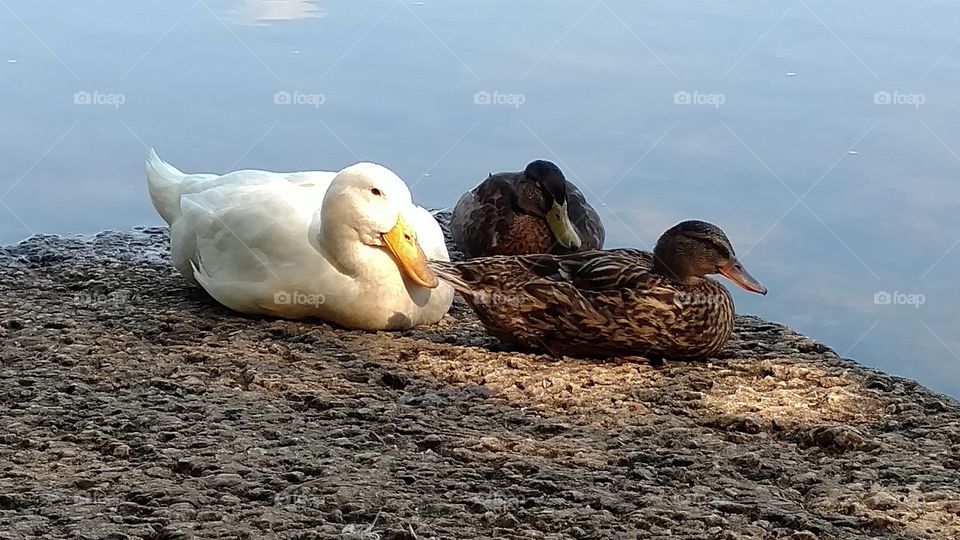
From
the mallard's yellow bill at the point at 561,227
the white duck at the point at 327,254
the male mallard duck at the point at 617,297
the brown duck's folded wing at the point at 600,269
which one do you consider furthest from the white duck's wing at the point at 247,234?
the mallard's yellow bill at the point at 561,227

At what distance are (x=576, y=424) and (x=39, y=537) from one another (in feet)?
5.17

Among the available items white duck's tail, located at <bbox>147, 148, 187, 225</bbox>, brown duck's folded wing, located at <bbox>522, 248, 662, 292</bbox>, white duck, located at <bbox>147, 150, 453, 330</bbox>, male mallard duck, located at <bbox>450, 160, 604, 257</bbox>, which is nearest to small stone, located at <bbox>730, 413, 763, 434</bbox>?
brown duck's folded wing, located at <bbox>522, 248, 662, 292</bbox>

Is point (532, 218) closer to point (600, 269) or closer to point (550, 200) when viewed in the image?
point (550, 200)

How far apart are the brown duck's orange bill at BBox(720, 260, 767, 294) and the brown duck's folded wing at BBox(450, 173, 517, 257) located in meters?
1.31

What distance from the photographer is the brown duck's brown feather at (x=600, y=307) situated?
4.61m

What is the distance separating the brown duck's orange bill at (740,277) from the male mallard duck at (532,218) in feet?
3.55

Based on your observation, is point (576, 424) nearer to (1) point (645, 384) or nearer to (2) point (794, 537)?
(1) point (645, 384)

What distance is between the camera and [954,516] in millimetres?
3324

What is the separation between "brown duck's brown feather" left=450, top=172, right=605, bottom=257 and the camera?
19.3 ft

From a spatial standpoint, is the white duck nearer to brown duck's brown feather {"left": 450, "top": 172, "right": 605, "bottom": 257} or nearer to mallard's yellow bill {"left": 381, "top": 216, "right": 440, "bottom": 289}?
mallard's yellow bill {"left": 381, "top": 216, "right": 440, "bottom": 289}

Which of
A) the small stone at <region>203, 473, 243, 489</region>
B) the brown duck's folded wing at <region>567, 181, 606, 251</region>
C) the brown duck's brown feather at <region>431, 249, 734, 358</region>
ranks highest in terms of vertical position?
the brown duck's folded wing at <region>567, 181, 606, 251</region>

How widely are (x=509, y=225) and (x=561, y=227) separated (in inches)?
9.0

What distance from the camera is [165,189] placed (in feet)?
17.9

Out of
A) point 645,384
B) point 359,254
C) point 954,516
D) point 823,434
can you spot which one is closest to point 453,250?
point 359,254
